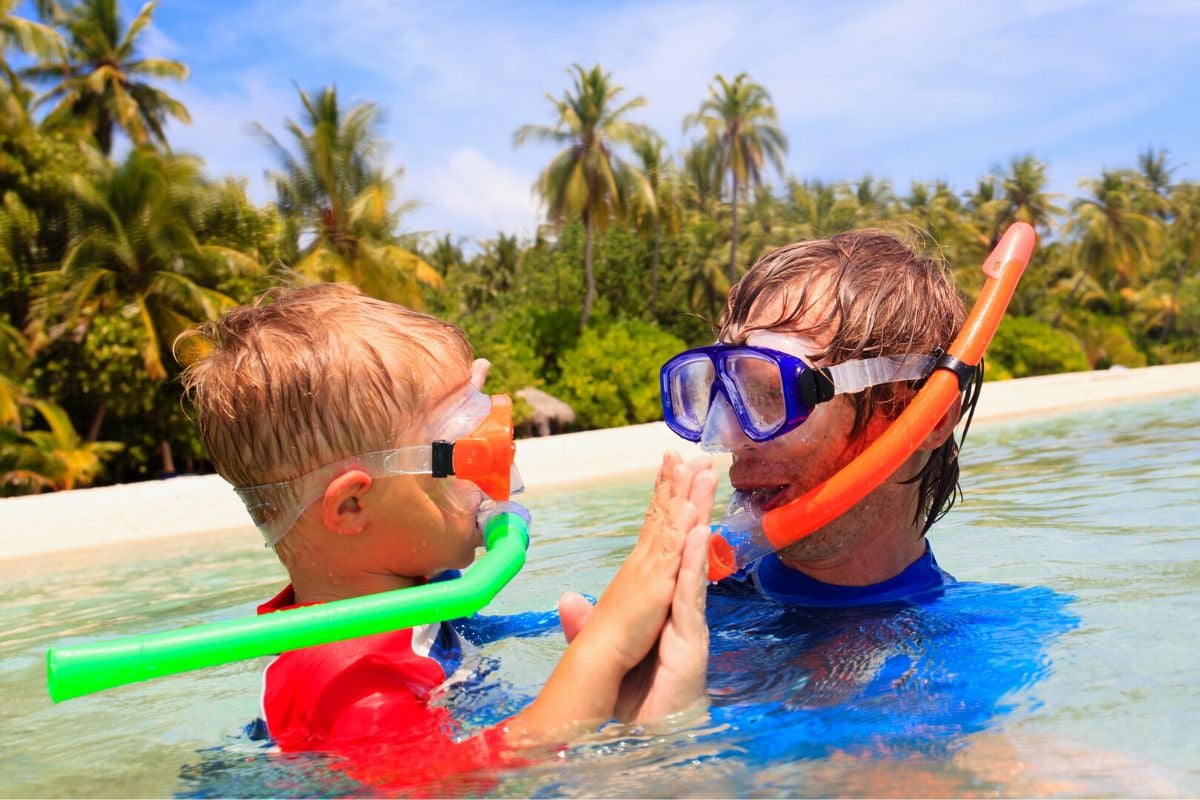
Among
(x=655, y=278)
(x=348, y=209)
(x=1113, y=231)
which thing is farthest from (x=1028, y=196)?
(x=348, y=209)

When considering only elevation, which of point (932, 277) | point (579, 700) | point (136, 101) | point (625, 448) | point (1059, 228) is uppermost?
point (136, 101)

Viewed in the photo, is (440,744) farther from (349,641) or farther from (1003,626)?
(1003,626)

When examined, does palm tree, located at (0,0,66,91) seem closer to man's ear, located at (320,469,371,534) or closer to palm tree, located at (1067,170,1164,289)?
man's ear, located at (320,469,371,534)

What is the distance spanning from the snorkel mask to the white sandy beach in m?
8.67

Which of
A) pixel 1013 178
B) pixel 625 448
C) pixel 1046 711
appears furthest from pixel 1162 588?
pixel 1013 178

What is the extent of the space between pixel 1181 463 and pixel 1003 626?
5.57m

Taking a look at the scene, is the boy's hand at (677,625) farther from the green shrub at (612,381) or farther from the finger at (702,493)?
the green shrub at (612,381)

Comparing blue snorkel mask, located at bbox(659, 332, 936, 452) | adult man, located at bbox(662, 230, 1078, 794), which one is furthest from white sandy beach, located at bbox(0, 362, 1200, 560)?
blue snorkel mask, located at bbox(659, 332, 936, 452)

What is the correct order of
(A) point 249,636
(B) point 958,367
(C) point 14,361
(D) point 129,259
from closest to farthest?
(A) point 249,636 < (B) point 958,367 < (C) point 14,361 < (D) point 129,259

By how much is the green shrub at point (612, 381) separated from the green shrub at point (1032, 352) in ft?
52.9

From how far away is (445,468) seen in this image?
2221mm

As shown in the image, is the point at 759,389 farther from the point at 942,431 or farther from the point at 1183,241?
the point at 1183,241

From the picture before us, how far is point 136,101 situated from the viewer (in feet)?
102

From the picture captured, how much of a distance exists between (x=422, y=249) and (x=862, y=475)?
25.3 metres
